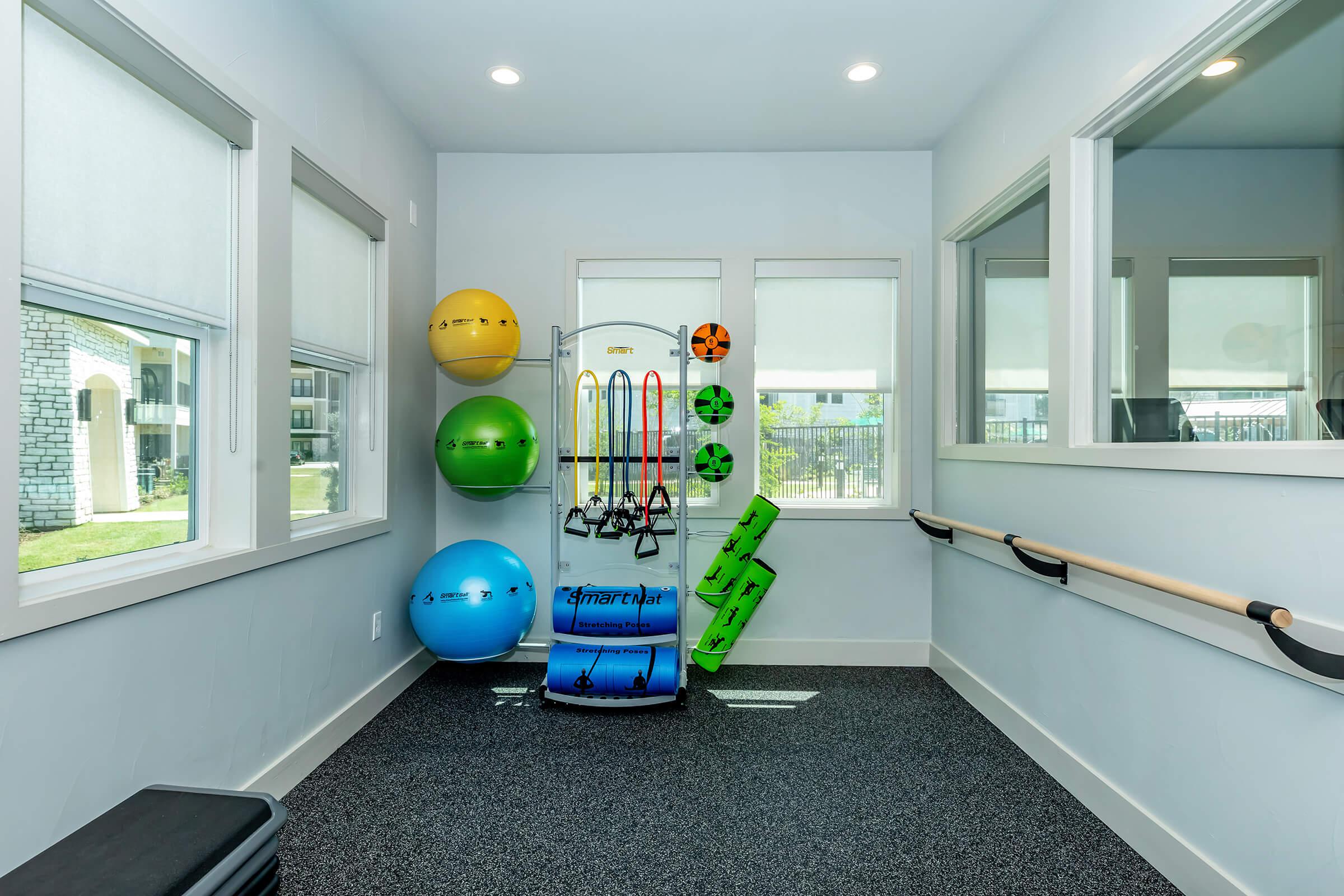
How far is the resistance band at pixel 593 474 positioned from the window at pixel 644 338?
27 mm

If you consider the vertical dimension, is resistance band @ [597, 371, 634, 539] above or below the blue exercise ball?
above

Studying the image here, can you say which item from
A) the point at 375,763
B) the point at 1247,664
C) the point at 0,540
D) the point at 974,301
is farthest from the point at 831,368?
the point at 0,540

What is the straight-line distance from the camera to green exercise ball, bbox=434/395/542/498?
318cm

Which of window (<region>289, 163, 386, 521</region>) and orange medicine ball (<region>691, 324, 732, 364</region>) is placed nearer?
window (<region>289, 163, 386, 521</region>)

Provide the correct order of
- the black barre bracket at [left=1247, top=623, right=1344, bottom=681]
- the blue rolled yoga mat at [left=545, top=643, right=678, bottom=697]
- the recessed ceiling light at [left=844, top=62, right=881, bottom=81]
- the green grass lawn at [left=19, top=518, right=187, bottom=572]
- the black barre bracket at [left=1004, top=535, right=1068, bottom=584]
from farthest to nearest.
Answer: the blue rolled yoga mat at [left=545, top=643, right=678, bottom=697] < the recessed ceiling light at [left=844, top=62, right=881, bottom=81] < the black barre bracket at [left=1004, top=535, right=1068, bottom=584] < the green grass lawn at [left=19, top=518, right=187, bottom=572] < the black barre bracket at [left=1247, top=623, right=1344, bottom=681]

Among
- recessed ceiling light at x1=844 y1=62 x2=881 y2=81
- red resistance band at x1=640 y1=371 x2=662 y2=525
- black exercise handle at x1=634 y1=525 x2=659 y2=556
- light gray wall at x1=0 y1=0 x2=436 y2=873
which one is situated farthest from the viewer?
black exercise handle at x1=634 y1=525 x2=659 y2=556

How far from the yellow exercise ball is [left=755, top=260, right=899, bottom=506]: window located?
137cm

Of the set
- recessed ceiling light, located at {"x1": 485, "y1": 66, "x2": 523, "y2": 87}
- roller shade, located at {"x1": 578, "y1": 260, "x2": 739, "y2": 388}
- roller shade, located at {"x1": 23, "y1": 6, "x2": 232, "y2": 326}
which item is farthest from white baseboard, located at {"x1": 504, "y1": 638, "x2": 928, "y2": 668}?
recessed ceiling light, located at {"x1": 485, "y1": 66, "x2": 523, "y2": 87}

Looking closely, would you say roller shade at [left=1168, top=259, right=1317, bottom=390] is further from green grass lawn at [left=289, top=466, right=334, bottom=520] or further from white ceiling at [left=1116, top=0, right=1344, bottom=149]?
green grass lawn at [left=289, top=466, right=334, bottom=520]

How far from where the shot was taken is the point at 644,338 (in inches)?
143

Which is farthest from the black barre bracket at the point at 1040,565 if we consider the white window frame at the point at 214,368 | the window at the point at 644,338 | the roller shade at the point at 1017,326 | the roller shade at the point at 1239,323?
the white window frame at the point at 214,368

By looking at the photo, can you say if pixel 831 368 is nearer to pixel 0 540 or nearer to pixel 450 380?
pixel 450 380

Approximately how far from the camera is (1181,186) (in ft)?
6.87

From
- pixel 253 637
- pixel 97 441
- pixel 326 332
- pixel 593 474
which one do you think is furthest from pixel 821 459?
pixel 97 441
